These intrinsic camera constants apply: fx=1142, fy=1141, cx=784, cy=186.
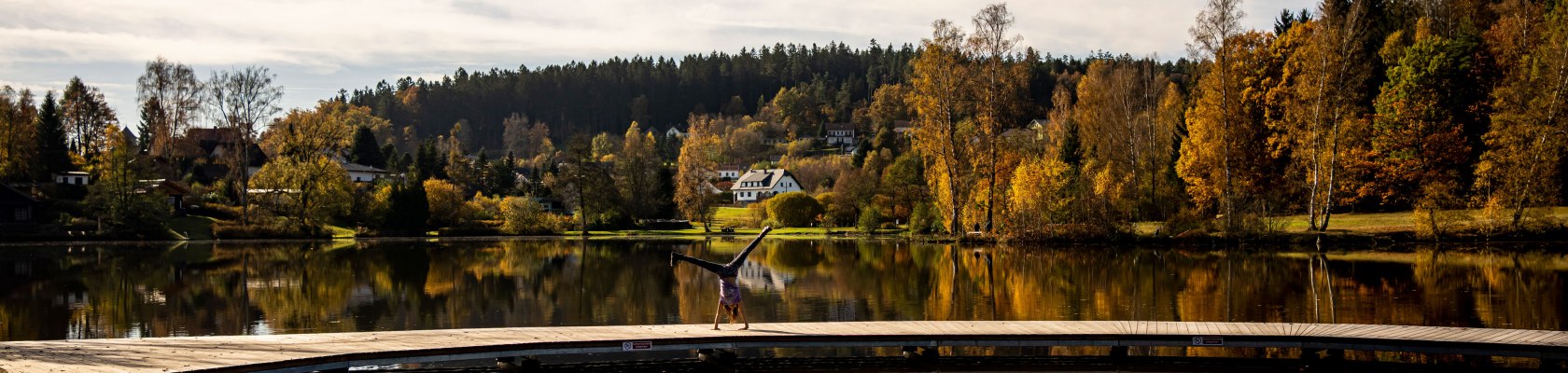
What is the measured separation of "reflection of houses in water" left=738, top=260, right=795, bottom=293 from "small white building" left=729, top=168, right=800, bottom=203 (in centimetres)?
Answer: 7550

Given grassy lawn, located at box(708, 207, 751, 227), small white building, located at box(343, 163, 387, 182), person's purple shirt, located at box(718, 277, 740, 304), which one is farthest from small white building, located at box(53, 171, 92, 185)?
person's purple shirt, located at box(718, 277, 740, 304)

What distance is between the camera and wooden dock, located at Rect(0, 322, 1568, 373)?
15727 millimetres

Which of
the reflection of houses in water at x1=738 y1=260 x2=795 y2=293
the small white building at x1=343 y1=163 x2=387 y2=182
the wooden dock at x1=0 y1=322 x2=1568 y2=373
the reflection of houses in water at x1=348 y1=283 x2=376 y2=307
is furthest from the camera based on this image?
the small white building at x1=343 y1=163 x2=387 y2=182

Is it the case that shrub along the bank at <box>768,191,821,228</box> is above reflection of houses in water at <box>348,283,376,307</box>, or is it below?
above

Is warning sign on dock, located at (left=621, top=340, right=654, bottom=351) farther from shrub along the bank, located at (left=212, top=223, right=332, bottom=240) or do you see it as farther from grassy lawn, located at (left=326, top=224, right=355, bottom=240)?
grassy lawn, located at (left=326, top=224, right=355, bottom=240)

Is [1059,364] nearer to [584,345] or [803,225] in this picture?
[584,345]

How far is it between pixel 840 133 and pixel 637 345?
496ft

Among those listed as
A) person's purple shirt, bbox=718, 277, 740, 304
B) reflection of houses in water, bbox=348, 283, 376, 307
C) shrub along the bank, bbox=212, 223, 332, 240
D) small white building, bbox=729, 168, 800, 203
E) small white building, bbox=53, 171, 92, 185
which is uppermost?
small white building, bbox=53, 171, 92, 185

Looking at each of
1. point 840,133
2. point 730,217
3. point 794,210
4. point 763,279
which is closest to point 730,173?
point 840,133

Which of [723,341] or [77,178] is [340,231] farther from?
[723,341]

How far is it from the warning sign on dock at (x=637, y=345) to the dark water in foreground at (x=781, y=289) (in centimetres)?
560

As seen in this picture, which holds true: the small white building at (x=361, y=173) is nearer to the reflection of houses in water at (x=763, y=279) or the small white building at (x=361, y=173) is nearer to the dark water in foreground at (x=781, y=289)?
the dark water in foreground at (x=781, y=289)

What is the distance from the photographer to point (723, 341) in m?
17.3

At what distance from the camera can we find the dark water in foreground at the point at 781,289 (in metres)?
23.2
